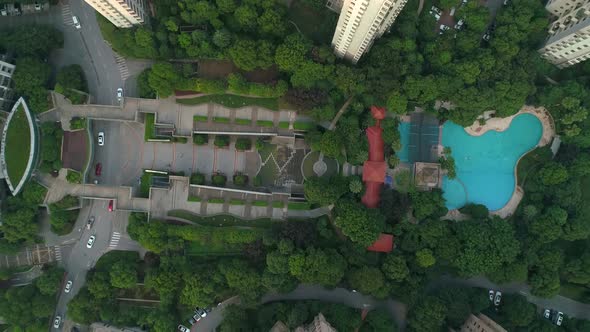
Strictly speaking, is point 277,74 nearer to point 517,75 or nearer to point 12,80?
point 517,75

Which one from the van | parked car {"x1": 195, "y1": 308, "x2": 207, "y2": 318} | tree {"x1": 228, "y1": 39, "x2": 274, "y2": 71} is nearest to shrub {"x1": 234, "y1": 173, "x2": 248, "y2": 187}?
tree {"x1": 228, "y1": 39, "x2": 274, "y2": 71}

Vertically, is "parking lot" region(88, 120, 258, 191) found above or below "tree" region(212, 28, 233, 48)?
below

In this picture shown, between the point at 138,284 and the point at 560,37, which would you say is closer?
the point at 560,37

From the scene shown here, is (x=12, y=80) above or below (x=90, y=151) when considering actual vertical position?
above

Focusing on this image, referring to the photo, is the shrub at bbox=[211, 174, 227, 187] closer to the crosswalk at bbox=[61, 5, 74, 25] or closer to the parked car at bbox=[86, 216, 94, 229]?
the parked car at bbox=[86, 216, 94, 229]

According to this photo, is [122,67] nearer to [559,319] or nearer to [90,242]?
[90,242]

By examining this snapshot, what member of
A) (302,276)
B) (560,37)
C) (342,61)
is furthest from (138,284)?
(560,37)
